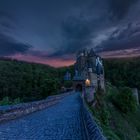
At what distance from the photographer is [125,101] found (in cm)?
3506

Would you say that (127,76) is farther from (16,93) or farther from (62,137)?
(62,137)

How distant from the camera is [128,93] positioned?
3366 centimetres

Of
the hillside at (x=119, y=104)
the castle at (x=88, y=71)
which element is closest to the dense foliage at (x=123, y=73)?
the hillside at (x=119, y=104)

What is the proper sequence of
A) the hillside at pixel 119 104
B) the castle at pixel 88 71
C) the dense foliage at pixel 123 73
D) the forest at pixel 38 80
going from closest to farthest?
the hillside at pixel 119 104, the forest at pixel 38 80, the castle at pixel 88 71, the dense foliage at pixel 123 73

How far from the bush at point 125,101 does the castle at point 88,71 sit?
4764 millimetres

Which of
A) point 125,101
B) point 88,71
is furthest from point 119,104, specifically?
point 88,71

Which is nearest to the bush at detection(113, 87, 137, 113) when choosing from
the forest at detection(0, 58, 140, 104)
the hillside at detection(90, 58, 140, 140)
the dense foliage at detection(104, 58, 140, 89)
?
the hillside at detection(90, 58, 140, 140)

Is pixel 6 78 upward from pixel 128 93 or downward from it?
upward

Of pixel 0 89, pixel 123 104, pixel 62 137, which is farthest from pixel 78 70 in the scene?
pixel 62 137

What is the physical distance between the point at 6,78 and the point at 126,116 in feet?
108

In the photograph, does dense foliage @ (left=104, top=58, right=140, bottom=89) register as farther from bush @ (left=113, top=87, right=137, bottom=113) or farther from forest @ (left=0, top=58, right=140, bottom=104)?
bush @ (left=113, top=87, right=137, bottom=113)

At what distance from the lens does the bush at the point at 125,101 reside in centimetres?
3414

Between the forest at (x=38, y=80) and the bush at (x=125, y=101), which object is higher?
the forest at (x=38, y=80)

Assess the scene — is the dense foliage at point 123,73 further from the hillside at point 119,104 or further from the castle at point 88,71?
the castle at point 88,71
